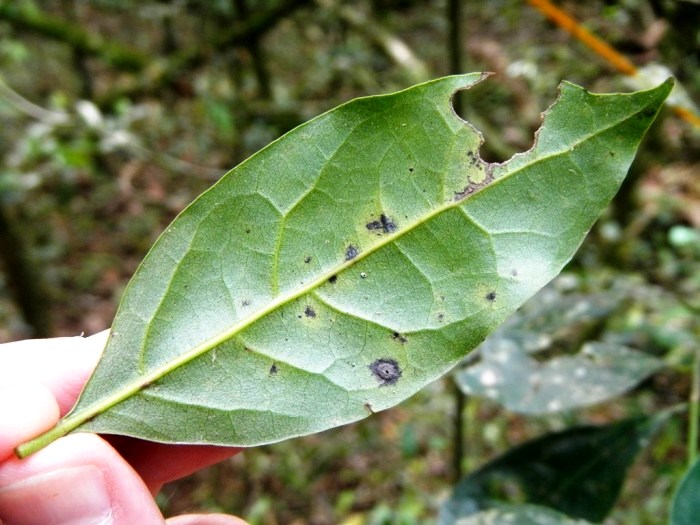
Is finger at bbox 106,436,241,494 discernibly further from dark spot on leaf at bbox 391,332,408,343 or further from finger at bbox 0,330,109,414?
dark spot on leaf at bbox 391,332,408,343

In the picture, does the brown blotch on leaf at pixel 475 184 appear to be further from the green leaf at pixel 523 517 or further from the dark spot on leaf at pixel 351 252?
the green leaf at pixel 523 517

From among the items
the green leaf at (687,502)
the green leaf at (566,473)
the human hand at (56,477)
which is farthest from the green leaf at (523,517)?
the human hand at (56,477)

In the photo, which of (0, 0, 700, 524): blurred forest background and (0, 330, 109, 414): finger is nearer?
(0, 330, 109, 414): finger

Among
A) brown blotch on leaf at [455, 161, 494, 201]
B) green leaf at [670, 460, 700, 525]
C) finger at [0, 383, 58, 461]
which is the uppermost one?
Answer: finger at [0, 383, 58, 461]

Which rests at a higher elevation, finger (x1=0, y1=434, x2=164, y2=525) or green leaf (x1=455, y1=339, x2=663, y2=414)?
finger (x1=0, y1=434, x2=164, y2=525)

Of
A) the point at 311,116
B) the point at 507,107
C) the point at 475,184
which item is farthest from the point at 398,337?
the point at 507,107

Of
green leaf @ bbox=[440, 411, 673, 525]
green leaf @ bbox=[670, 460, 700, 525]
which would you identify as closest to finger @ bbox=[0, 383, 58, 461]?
green leaf @ bbox=[440, 411, 673, 525]

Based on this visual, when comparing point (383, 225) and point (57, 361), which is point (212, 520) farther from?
point (383, 225)
